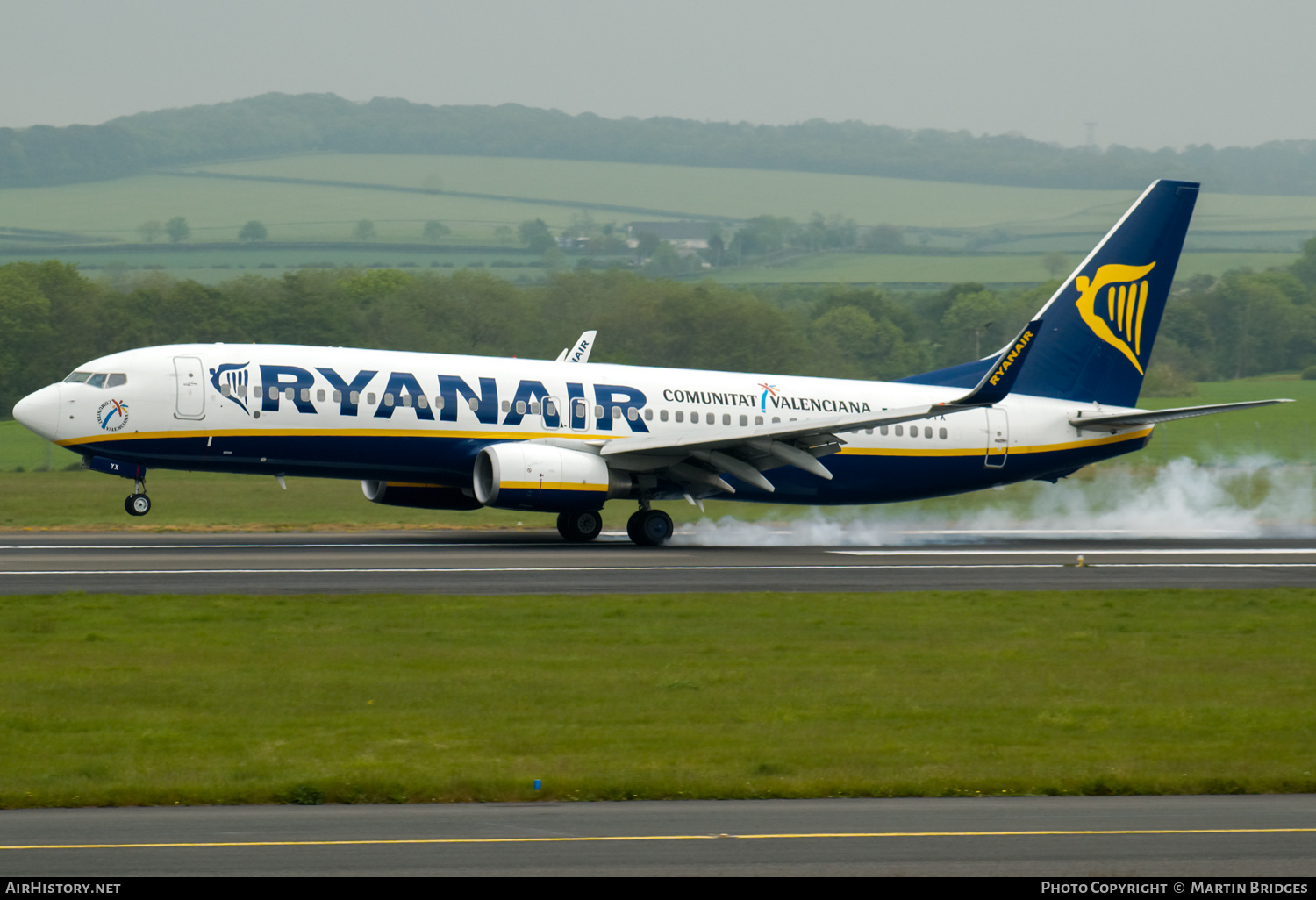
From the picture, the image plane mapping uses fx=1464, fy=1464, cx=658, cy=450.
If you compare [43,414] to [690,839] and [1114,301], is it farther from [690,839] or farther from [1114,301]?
[1114,301]

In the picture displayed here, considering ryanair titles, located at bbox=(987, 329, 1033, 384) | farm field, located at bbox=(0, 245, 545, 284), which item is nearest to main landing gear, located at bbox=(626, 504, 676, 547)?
ryanair titles, located at bbox=(987, 329, 1033, 384)

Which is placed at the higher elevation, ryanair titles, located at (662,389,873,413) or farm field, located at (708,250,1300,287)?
farm field, located at (708,250,1300,287)

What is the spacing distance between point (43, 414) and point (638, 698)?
67.4 feet

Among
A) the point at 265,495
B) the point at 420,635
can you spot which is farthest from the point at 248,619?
the point at 265,495

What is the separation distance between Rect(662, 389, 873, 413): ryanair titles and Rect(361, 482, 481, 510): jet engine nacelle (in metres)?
5.62

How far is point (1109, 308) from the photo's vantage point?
3975 centimetres

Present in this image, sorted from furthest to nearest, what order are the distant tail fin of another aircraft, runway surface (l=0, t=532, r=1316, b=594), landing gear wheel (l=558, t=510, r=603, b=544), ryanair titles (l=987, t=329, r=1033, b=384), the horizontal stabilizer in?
the distant tail fin of another aircraft < the horizontal stabilizer < landing gear wheel (l=558, t=510, r=603, b=544) < ryanair titles (l=987, t=329, r=1033, b=384) < runway surface (l=0, t=532, r=1316, b=594)

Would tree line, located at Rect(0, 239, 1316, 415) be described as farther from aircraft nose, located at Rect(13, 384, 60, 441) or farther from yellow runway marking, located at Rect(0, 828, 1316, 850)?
yellow runway marking, located at Rect(0, 828, 1316, 850)

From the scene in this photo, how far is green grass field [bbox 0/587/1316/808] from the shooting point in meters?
13.1

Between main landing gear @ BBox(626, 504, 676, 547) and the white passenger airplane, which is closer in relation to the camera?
the white passenger airplane

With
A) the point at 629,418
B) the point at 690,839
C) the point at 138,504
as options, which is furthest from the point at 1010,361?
the point at 690,839

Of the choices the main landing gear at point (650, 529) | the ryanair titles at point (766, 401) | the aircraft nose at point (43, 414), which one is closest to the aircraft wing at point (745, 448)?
the main landing gear at point (650, 529)

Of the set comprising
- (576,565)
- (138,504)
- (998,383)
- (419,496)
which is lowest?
(576,565)

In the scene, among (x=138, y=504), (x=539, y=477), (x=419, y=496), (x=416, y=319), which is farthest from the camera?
(x=416, y=319)
